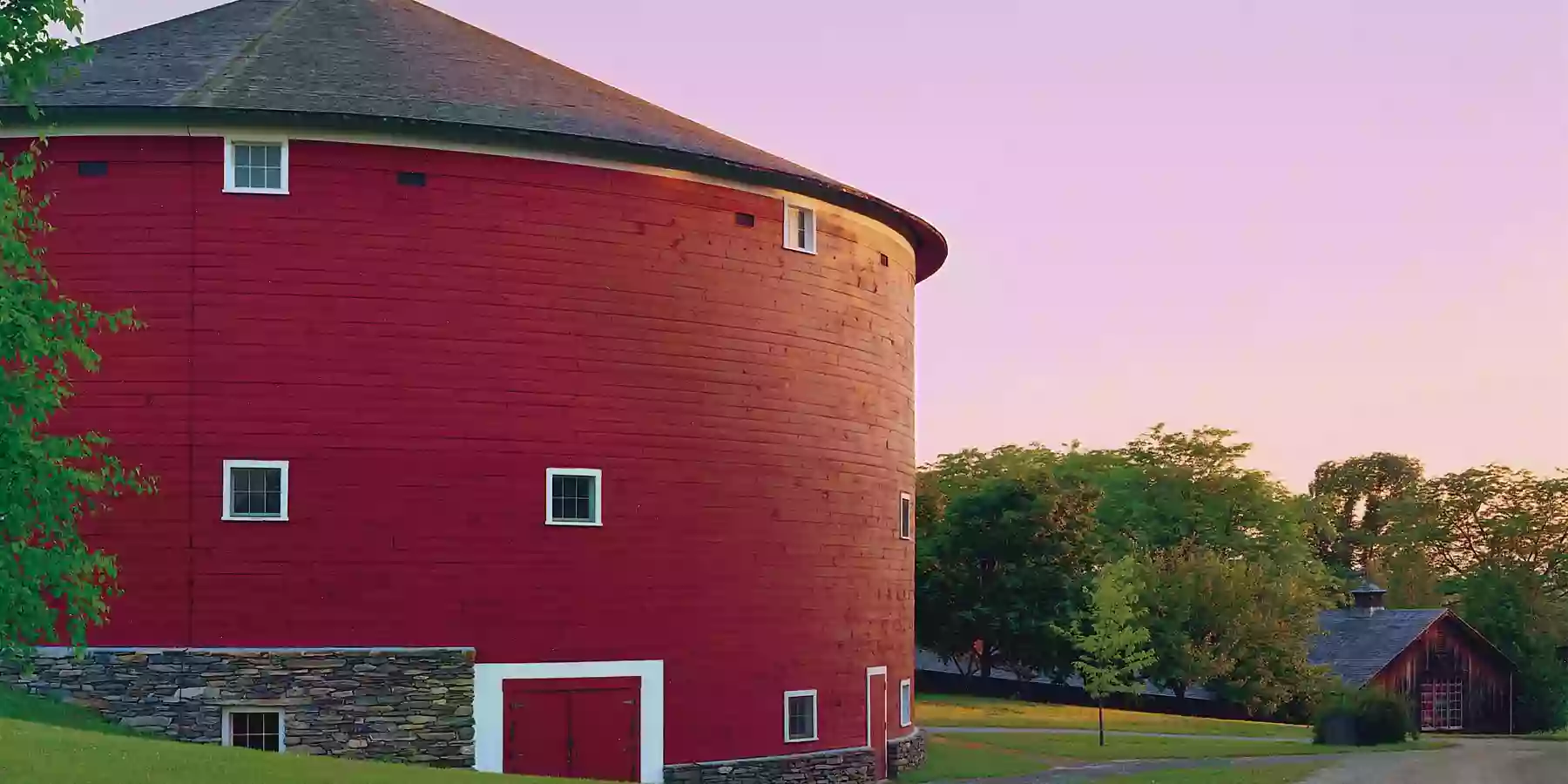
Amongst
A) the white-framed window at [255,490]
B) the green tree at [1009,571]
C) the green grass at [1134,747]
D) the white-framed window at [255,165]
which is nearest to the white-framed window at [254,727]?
the white-framed window at [255,490]

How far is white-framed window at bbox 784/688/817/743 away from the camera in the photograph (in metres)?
25.6

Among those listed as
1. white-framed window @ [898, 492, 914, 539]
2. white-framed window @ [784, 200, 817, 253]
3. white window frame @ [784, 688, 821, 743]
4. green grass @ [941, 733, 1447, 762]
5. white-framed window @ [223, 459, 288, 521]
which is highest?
white-framed window @ [784, 200, 817, 253]

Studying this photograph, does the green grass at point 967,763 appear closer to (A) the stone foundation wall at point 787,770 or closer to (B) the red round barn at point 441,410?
(A) the stone foundation wall at point 787,770

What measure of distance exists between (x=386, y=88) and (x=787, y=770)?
38.8 feet

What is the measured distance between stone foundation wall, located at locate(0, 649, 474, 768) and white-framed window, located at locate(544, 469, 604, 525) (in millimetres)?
2805

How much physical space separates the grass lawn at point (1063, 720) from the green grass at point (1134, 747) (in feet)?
11.6

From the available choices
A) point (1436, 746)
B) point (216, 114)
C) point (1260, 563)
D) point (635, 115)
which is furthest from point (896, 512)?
point (1260, 563)

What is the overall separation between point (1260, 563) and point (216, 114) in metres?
52.9

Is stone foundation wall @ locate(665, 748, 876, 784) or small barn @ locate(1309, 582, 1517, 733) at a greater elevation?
stone foundation wall @ locate(665, 748, 876, 784)

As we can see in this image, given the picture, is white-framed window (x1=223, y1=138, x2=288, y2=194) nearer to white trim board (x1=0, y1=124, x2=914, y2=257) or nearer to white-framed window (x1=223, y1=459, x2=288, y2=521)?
white trim board (x1=0, y1=124, x2=914, y2=257)

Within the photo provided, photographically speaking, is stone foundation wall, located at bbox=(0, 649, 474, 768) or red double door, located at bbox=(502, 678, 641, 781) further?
red double door, located at bbox=(502, 678, 641, 781)

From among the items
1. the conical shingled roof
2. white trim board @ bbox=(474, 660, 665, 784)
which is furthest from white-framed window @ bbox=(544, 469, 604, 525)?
the conical shingled roof

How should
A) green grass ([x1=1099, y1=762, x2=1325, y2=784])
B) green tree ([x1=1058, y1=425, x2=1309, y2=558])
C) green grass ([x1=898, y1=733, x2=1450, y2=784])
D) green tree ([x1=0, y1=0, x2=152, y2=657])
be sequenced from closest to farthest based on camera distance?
green tree ([x1=0, y1=0, x2=152, y2=657]), green grass ([x1=1099, y1=762, x2=1325, y2=784]), green grass ([x1=898, y1=733, x2=1450, y2=784]), green tree ([x1=1058, y1=425, x2=1309, y2=558])

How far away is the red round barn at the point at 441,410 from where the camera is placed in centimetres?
2177
